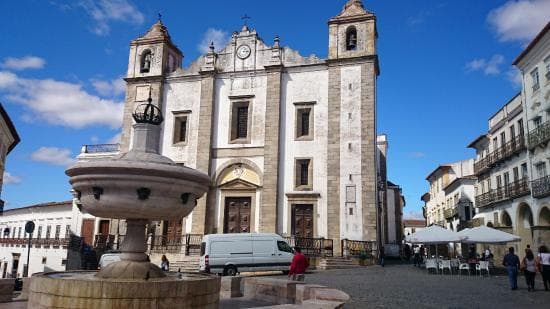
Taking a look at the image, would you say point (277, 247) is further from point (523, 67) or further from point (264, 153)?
point (523, 67)

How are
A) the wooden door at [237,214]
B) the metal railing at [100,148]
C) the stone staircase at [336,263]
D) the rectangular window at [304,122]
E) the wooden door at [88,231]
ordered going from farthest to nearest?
the metal railing at [100,148] → the wooden door at [88,231] → the rectangular window at [304,122] → the wooden door at [237,214] → the stone staircase at [336,263]

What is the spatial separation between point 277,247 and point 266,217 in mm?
5980

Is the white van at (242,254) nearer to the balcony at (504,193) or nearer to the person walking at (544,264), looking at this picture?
the person walking at (544,264)

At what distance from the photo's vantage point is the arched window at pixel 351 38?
88.7 feet

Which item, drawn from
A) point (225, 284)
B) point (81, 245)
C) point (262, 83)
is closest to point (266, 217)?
point (262, 83)

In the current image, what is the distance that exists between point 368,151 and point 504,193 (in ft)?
36.3

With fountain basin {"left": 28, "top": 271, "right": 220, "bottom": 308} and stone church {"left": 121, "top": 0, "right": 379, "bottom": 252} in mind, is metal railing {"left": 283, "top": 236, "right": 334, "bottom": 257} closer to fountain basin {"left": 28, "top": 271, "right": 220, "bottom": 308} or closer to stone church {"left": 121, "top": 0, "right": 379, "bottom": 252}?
stone church {"left": 121, "top": 0, "right": 379, "bottom": 252}

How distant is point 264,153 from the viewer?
26.5 meters

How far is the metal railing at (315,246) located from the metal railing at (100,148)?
15463 mm

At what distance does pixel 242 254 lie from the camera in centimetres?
1927

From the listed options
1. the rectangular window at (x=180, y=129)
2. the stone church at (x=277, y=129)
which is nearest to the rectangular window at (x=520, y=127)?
the stone church at (x=277, y=129)

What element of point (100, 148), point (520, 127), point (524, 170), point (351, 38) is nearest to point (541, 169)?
point (524, 170)

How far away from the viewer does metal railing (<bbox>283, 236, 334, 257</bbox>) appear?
23428 mm

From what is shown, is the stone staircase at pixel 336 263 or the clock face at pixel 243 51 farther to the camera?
the clock face at pixel 243 51
